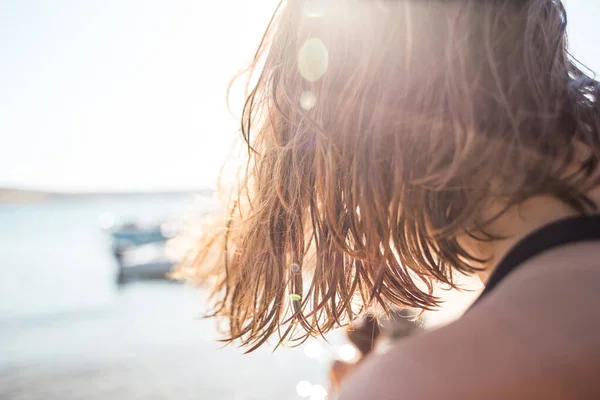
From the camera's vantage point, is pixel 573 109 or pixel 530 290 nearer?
pixel 530 290

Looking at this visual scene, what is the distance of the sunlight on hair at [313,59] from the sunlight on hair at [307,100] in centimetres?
3

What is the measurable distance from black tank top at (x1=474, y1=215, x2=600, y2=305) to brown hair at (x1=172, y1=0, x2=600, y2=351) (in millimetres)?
62

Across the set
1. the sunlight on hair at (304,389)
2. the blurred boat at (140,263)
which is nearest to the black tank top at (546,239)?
the sunlight on hair at (304,389)

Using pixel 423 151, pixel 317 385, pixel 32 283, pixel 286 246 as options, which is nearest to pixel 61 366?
pixel 317 385

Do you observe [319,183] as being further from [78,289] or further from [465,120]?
[78,289]

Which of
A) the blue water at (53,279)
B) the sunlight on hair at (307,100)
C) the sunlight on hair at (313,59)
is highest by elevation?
the sunlight on hair at (313,59)

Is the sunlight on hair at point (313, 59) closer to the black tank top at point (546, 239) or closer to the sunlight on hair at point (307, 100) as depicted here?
the sunlight on hair at point (307, 100)

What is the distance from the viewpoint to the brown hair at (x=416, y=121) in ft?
3.14

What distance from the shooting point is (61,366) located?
23.9ft

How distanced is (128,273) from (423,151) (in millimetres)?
16164

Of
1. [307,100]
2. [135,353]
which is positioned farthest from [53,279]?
[307,100]

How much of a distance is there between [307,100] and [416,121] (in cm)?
28

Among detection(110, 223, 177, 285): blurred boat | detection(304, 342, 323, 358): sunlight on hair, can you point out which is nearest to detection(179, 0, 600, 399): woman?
detection(304, 342, 323, 358): sunlight on hair

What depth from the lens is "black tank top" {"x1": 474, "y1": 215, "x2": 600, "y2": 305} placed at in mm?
798
